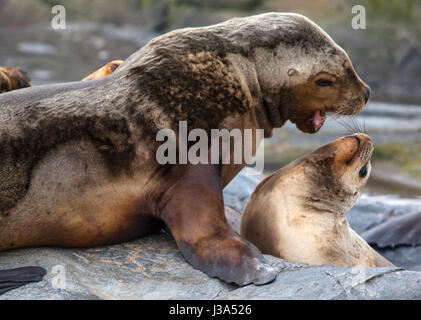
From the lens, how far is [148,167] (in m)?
3.83

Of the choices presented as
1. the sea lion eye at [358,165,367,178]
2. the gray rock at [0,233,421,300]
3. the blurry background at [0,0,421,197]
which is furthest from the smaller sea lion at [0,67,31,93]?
the blurry background at [0,0,421,197]

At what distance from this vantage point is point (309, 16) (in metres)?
16.6

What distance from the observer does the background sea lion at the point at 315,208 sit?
424cm

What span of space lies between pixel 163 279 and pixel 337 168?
1.67 metres

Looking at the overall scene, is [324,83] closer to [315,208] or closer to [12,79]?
[315,208]

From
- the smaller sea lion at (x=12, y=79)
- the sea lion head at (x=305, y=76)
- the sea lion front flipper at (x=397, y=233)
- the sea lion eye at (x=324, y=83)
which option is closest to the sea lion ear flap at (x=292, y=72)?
the sea lion head at (x=305, y=76)

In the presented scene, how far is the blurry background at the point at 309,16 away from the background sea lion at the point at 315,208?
473cm

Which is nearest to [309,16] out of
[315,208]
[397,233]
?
[397,233]

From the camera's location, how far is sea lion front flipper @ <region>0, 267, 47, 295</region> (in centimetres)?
331

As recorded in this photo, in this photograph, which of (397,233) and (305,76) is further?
(397,233)

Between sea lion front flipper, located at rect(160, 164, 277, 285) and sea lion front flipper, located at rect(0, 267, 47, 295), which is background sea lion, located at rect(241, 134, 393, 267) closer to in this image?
sea lion front flipper, located at rect(160, 164, 277, 285)
